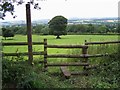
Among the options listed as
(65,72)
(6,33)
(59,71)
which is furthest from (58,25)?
(65,72)

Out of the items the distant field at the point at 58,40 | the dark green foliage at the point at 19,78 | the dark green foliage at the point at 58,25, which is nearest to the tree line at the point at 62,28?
the dark green foliage at the point at 58,25

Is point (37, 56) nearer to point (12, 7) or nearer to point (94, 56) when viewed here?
point (94, 56)

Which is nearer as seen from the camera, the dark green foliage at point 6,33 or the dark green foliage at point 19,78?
the dark green foliage at point 19,78

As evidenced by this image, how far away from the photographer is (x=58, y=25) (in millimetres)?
13086

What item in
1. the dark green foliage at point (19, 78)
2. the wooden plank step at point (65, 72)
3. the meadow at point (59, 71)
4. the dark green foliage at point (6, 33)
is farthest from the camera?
the dark green foliage at point (6, 33)

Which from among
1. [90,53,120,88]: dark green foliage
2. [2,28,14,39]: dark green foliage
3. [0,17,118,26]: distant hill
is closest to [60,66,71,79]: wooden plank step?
[90,53,120,88]: dark green foliage

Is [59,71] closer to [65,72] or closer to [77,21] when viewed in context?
[65,72]

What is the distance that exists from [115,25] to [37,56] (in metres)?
3.38

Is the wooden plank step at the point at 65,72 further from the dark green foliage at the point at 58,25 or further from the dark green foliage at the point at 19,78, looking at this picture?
the dark green foliage at the point at 58,25

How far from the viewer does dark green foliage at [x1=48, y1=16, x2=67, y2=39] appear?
12.9 meters

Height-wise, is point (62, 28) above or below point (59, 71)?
above

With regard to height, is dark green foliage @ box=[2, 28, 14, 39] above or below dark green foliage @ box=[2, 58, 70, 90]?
above

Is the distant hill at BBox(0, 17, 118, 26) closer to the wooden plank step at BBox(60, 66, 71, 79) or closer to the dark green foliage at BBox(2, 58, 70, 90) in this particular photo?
the wooden plank step at BBox(60, 66, 71, 79)

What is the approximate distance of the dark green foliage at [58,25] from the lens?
509 inches
